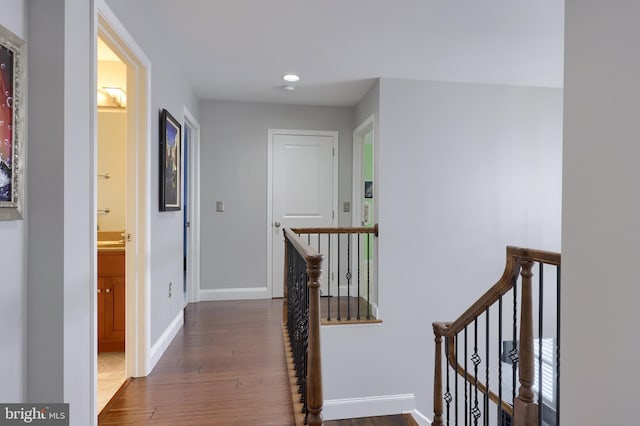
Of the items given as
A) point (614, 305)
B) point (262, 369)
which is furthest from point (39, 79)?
point (262, 369)

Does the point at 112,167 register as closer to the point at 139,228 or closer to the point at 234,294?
the point at 139,228

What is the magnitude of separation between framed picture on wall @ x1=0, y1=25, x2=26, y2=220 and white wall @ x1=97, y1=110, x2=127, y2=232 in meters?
2.06

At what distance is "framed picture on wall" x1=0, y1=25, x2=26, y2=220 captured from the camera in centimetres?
118

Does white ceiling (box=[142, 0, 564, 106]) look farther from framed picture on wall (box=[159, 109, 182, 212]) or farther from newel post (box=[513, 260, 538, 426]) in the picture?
newel post (box=[513, 260, 538, 426])

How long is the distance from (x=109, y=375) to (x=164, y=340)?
43 cm

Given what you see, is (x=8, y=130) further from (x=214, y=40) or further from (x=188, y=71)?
(x=188, y=71)

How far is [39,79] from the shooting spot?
1.33 meters

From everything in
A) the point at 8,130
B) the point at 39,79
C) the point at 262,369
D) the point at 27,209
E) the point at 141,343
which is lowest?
the point at 262,369

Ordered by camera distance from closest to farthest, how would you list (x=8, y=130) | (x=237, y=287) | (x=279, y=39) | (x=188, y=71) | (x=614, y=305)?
(x=614, y=305), (x=8, y=130), (x=279, y=39), (x=188, y=71), (x=237, y=287)

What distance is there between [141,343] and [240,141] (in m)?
2.75

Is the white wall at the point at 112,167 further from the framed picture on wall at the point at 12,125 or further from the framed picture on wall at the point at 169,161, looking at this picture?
the framed picture on wall at the point at 12,125

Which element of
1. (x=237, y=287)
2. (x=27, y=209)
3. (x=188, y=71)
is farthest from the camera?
(x=237, y=287)

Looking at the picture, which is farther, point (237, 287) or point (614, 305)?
point (237, 287)

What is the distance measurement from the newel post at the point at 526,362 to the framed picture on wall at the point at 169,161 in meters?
2.38
